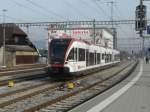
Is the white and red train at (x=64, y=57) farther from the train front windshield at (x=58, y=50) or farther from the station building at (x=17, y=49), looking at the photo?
the station building at (x=17, y=49)

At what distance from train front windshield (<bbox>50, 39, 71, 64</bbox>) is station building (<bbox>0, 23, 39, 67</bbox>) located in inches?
1453

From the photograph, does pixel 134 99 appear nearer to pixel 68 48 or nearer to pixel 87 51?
pixel 68 48

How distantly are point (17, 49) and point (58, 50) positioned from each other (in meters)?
45.2

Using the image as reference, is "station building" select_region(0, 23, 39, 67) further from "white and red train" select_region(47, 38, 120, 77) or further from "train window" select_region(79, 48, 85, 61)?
"white and red train" select_region(47, 38, 120, 77)

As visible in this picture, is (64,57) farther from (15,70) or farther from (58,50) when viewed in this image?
(15,70)

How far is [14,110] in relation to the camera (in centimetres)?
1541

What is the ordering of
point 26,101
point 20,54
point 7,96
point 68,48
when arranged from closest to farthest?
point 26,101, point 7,96, point 68,48, point 20,54

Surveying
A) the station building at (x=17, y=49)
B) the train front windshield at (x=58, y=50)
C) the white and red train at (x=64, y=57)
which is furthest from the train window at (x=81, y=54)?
the station building at (x=17, y=49)

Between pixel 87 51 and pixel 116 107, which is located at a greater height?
pixel 87 51

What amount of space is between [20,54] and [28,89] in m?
49.8

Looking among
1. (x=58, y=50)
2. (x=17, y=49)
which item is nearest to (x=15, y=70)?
(x=58, y=50)

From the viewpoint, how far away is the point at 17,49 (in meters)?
74.2

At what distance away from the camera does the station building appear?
2749 inches

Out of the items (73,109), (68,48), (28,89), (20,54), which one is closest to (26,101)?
(73,109)
